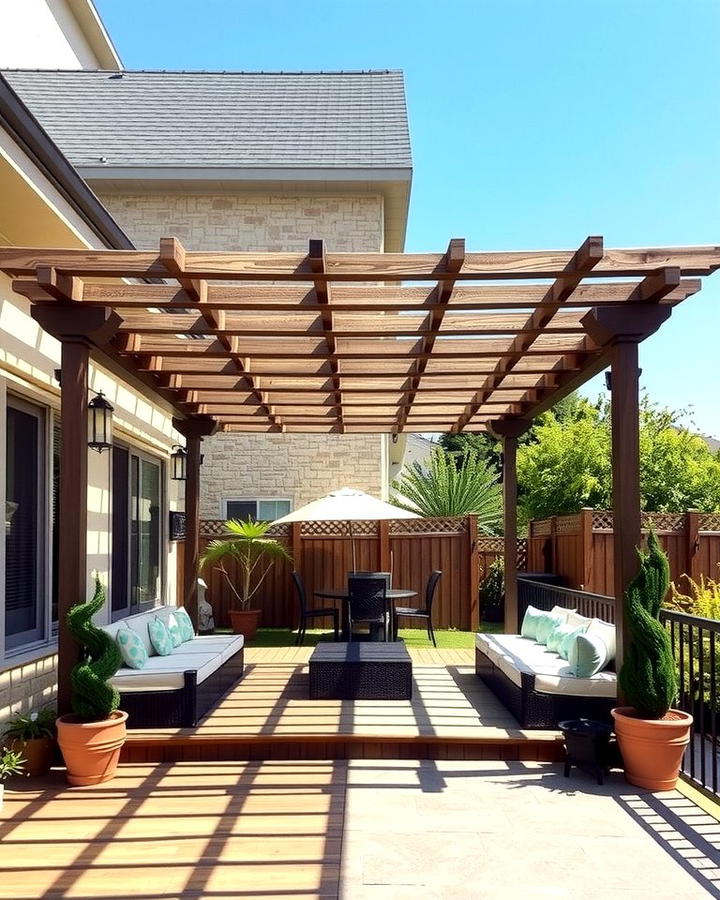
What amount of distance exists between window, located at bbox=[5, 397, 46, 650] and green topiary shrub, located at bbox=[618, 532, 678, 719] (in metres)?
4.16

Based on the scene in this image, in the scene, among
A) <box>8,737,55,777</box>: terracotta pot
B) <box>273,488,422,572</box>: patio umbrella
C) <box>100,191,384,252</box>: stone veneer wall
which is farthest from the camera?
<box>100,191,384,252</box>: stone veneer wall

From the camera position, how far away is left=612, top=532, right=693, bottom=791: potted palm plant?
206 inches

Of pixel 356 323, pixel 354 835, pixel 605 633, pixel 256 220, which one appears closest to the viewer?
pixel 354 835

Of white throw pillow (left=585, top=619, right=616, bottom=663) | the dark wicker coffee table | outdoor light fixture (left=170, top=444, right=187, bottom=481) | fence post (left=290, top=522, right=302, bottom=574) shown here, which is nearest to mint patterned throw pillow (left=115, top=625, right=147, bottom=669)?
the dark wicker coffee table

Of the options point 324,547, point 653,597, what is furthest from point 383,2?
point 653,597

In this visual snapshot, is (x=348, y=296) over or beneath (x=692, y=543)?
over

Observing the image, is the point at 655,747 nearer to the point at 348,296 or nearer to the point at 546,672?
the point at 546,672

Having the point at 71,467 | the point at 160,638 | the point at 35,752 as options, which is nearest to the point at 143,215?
the point at 160,638

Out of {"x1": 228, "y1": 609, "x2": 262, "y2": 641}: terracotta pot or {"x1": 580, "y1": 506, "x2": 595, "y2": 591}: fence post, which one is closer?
{"x1": 580, "y1": 506, "x2": 595, "y2": 591}: fence post

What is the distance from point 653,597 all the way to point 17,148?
4.64 meters

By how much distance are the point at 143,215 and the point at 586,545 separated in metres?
9.03

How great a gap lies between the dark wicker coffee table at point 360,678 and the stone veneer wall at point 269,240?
6.72 meters

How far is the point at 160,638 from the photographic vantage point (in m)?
7.25

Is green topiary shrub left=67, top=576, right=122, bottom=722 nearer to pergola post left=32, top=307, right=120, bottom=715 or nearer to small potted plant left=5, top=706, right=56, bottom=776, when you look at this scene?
pergola post left=32, top=307, right=120, bottom=715
